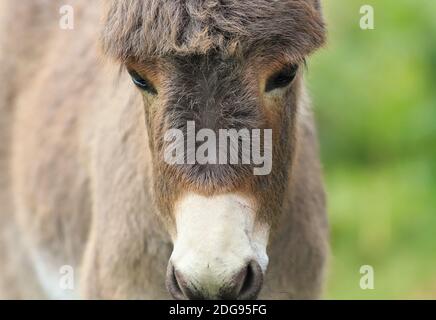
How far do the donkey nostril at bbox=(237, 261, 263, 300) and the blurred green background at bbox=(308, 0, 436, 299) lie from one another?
14.4 feet

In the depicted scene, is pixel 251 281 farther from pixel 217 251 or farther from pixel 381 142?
pixel 381 142

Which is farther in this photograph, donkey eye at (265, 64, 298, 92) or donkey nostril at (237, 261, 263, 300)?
donkey eye at (265, 64, 298, 92)

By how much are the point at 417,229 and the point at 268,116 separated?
15.7 ft

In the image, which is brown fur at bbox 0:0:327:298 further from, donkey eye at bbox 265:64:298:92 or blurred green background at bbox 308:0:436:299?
blurred green background at bbox 308:0:436:299

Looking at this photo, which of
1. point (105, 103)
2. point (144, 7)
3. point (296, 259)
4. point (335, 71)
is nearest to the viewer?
point (144, 7)

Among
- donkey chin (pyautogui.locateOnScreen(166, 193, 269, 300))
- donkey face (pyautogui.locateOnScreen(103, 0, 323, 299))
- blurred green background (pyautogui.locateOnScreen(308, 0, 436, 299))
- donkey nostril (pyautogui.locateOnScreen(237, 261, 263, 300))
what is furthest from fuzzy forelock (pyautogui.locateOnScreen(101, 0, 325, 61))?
blurred green background (pyautogui.locateOnScreen(308, 0, 436, 299))

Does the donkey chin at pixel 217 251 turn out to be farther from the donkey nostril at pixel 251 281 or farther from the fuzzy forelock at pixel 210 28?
the fuzzy forelock at pixel 210 28

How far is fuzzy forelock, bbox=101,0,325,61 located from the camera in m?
3.67

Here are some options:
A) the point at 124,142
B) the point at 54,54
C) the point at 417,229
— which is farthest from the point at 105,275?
the point at 417,229

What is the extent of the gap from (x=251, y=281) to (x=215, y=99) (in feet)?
2.36

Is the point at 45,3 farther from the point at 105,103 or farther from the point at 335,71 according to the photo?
the point at 335,71

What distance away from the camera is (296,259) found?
4.87 m

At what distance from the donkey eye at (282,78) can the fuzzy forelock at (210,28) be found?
0.09 meters

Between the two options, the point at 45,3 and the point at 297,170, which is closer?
the point at 297,170
